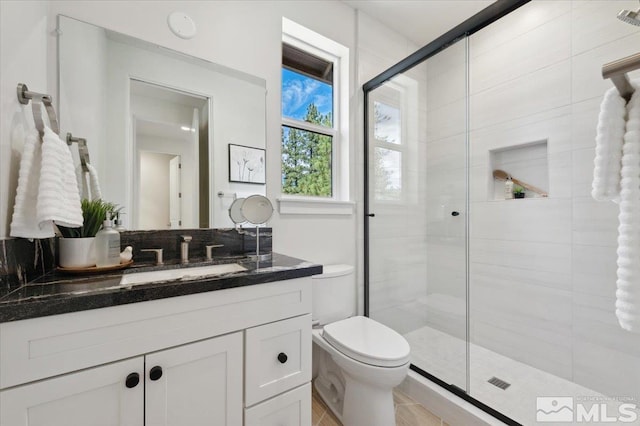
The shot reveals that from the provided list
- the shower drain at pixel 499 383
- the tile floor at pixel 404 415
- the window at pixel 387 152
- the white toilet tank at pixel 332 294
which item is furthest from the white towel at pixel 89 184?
the shower drain at pixel 499 383

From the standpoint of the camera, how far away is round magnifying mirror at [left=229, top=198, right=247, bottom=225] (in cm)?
151

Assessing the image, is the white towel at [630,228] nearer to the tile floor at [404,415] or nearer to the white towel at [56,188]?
the tile floor at [404,415]

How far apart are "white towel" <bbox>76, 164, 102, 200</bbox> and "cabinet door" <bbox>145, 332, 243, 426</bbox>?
0.76 meters

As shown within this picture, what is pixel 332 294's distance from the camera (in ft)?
5.66

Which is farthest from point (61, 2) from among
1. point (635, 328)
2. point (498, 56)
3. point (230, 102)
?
point (498, 56)

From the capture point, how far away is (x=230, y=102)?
152 centimetres

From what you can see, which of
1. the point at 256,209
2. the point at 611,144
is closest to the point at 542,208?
the point at 611,144

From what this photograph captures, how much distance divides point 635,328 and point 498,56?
209 centimetres

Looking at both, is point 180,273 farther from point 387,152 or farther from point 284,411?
point 387,152

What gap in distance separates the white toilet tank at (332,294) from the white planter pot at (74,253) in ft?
3.52

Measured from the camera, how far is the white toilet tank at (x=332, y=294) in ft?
5.47

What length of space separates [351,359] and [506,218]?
1539 millimetres

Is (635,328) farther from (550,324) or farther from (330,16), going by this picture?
(330,16)
